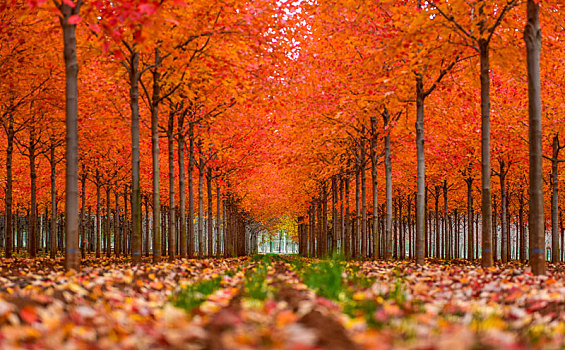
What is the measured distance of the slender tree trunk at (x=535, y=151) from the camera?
6758mm

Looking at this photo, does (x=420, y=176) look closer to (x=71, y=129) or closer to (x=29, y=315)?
(x=71, y=129)

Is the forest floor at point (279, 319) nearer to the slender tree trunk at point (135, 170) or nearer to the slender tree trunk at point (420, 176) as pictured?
the slender tree trunk at point (135, 170)

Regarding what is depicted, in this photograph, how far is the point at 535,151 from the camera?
682cm

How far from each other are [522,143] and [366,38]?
8393mm

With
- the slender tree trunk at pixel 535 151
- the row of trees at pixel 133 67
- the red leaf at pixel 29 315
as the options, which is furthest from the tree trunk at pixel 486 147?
the red leaf at pixel 29 315

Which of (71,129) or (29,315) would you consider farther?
(71,129)

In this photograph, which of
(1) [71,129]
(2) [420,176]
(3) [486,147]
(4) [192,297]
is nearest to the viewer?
(4) [192,297]

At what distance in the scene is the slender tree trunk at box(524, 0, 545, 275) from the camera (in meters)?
6.76

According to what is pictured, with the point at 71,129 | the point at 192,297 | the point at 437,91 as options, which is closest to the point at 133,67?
the point at 71,129

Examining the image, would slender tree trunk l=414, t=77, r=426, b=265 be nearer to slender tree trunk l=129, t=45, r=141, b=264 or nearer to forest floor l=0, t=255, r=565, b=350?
forest floor l=0, t=255, r=565, b=350

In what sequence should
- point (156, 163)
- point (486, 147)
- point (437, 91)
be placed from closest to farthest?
point (486, 147) → point (156, 163) → point (437, 91)

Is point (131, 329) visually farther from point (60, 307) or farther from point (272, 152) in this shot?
point (272, 152)

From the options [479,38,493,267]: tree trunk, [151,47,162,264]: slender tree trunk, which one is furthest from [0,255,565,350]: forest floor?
[151,47,162,264]: slender tree trunk

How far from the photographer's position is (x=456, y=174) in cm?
1814
